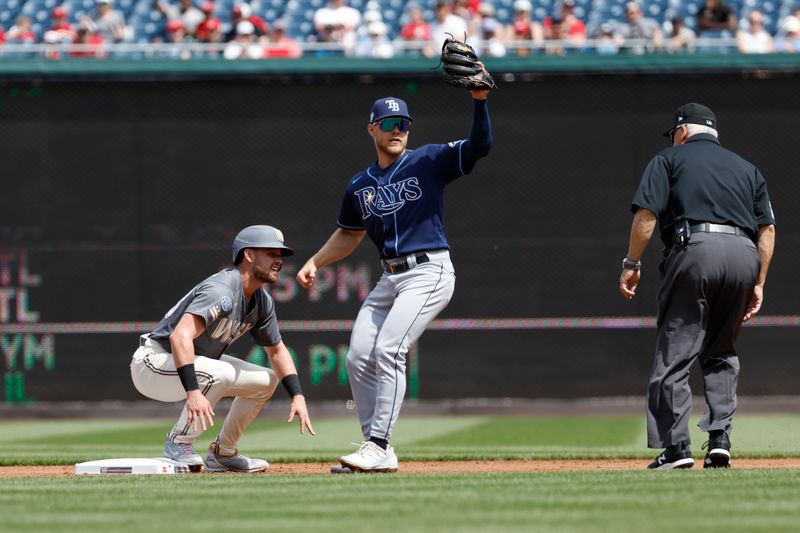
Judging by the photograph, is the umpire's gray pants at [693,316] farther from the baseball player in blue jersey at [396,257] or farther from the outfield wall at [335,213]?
the outfield wall at [335,213]

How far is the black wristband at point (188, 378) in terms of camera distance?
272 inches

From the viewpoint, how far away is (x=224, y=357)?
780 cm

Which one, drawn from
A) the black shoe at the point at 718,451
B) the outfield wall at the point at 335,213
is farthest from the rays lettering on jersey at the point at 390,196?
the outfield wall at the point at 335,213

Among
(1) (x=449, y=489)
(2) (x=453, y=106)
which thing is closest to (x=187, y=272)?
(2) (x=453, y=106)

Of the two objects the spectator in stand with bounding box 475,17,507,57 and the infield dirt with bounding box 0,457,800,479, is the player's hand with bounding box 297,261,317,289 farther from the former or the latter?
the spectator in stand with bounding box 475,17,507,57

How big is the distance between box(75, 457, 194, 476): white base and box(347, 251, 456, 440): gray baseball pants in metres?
1.08

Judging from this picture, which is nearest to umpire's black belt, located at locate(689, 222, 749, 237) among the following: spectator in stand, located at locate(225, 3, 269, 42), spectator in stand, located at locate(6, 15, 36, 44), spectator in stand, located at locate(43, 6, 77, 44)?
spectator in stand, located at locate(225, 3, 269, 42)

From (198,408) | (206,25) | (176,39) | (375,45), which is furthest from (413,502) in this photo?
(176,39)

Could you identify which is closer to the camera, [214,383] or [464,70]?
[464,70]

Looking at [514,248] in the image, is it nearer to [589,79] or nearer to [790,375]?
[589,79]

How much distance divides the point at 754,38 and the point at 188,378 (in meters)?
9.79

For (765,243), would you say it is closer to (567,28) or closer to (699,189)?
(699,189)

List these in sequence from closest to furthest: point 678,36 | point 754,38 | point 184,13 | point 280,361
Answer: point 280,361 < point 678,36 < point 754,38 < point 184,13

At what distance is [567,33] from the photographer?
15.2 metres
